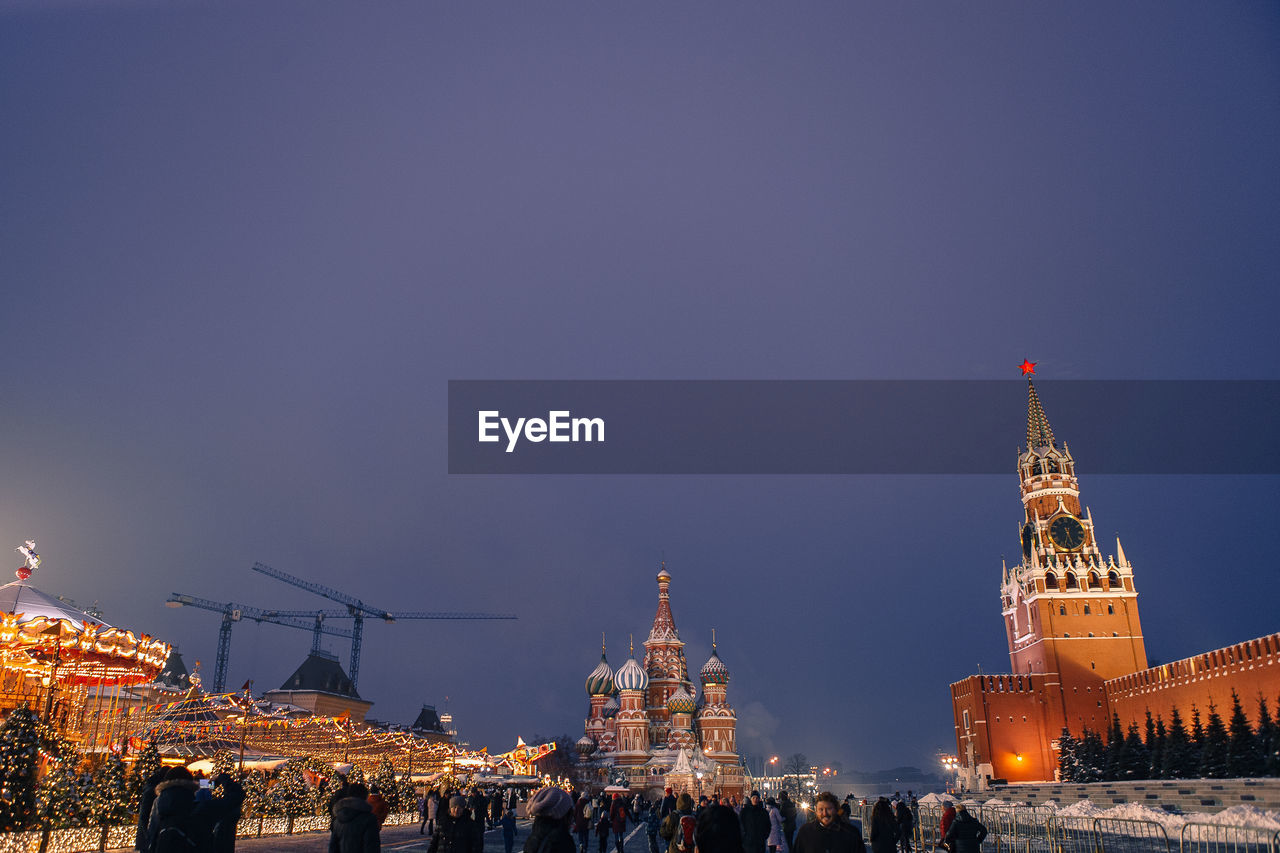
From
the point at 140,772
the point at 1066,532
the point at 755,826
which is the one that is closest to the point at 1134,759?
the point at 1066,532

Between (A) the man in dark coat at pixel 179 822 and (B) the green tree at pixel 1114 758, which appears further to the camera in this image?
(B) the green tree at pixel 1114 758

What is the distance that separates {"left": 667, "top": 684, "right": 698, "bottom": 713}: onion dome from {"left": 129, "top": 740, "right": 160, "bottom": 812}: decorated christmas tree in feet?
166

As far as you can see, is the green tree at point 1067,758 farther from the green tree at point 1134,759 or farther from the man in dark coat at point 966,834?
the man in dark coat at point 966,834

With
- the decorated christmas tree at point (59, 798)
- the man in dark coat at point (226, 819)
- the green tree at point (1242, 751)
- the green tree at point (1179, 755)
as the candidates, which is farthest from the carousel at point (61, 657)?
the green tree at point (1179, 755)

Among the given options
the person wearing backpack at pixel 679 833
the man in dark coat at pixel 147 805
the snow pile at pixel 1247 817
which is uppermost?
the man in dark coat at pixel 147 805

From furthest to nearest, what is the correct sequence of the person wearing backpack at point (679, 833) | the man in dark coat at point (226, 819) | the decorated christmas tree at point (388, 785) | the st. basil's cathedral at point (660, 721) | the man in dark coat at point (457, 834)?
the st. basil's cathedral at point (660, 721), the decorated christmas tree at point (388, 785), the person wearing backpack at point (679, 833), the man in dark coat at point (457, 834), the man in dark coat at point (226, 819)

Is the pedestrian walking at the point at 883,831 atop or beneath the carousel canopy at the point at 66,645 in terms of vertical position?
beneath

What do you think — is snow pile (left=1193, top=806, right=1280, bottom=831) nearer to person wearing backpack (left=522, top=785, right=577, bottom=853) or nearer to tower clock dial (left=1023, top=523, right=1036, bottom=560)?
person wearing backpack (left=522, top=785, right=577, bottom=853)

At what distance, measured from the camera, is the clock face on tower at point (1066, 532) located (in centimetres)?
6166

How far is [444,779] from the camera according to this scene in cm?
3728

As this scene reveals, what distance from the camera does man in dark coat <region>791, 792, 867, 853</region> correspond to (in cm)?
596

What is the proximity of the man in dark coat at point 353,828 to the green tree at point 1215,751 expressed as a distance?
4057 cm

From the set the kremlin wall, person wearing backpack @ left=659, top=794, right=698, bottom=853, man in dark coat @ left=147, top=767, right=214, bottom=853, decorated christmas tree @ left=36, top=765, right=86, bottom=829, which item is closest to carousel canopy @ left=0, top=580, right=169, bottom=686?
decorated christmas tree @ left=36, top=765, right=86, bottom=829

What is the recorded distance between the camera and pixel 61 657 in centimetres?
1970
